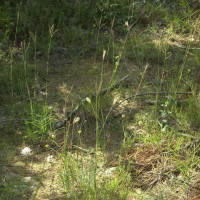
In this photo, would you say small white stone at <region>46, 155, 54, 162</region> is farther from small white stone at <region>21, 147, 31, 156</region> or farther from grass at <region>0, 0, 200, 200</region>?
small white stone at <region>21, 147, 31, 156</region>

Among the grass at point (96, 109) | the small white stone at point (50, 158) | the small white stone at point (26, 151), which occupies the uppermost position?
the grass at point (96, 109)

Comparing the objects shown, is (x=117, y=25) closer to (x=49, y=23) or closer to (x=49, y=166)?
(x=49, y=23)

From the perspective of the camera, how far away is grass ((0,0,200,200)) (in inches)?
85.0

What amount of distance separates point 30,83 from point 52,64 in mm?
663

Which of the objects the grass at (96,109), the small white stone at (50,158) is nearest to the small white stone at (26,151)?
the grass at (96,109)

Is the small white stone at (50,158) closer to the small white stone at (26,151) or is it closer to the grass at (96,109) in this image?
the grass at (96,109)

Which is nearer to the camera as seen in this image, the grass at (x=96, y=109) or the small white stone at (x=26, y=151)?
the grass at (x=96, y=109)

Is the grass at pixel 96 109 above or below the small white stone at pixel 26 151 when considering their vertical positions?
above

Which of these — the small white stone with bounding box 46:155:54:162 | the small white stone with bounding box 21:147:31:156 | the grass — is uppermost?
the grass

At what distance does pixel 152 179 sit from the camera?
225cm

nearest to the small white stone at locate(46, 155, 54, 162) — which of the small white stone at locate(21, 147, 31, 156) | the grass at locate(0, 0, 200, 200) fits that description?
the grass at locate(0, 0, 200, 200)

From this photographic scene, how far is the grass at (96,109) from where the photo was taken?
2.16 metres

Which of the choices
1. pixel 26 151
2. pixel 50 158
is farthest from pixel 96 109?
pixel 26 151

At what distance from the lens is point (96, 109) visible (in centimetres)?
186
